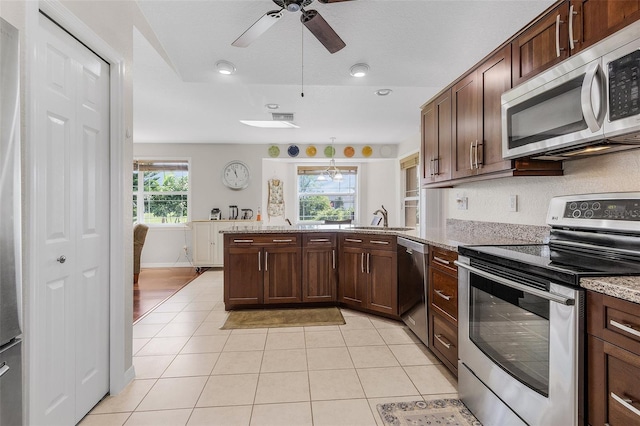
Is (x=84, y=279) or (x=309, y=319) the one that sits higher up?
(x=84, y=279)

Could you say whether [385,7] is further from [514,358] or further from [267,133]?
[267,133]

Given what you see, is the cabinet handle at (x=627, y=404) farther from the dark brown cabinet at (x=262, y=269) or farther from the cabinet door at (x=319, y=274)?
the dark brown cabinet at (x=262, y=269)

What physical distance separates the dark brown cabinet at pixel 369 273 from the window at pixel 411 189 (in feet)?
7.28

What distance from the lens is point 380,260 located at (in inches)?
121

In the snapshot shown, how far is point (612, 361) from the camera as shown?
0.98 metres

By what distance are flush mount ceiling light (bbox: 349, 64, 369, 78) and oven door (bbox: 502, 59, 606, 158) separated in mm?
1263

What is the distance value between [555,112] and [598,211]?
54cm

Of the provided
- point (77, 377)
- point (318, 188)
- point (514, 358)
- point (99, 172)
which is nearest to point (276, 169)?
point (318, 188)

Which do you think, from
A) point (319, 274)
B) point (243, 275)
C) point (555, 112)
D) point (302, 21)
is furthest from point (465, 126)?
point (243, 275)

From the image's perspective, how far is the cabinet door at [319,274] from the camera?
3.40 m

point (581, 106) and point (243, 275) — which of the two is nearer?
point (581, 106)

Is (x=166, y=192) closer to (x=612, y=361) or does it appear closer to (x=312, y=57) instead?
(x=312, y=57)

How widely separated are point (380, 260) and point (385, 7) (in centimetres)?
214

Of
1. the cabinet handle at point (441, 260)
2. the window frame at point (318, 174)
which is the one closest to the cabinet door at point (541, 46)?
the cabinet handle at point (441, 260)
